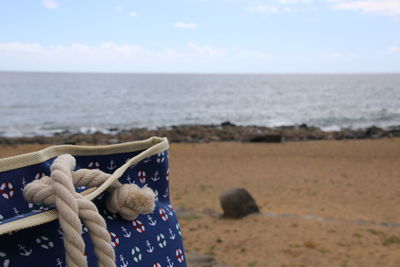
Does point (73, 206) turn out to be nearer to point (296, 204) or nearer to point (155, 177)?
point (155, 177)

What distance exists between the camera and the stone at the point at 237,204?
6.86 m

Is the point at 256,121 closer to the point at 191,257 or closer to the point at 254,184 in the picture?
the point at 254,184

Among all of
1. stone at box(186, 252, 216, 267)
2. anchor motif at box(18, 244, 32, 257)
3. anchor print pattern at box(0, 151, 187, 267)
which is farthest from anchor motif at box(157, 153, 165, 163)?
stone at box(186, 252, 216, 267)

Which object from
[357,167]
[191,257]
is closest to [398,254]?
[191,257]

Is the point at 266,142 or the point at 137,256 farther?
the point at 266,142

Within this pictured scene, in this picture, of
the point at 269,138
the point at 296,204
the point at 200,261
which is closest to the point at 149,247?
the point at 200,261

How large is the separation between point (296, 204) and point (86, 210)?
7.66m

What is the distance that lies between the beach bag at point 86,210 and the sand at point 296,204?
12.6 feet

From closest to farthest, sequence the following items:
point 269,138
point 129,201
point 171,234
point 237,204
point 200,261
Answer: point 129,201, point 171,234, point 200,261, point 237,204, point 269,138

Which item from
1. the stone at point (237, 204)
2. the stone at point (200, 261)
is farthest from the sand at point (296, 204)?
the stone at point (200, 261)

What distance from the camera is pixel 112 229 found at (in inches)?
41.6

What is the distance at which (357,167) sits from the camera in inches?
496

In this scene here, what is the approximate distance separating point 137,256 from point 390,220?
6925mm

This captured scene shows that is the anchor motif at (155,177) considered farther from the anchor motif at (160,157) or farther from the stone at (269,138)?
the stone at (269,138)
